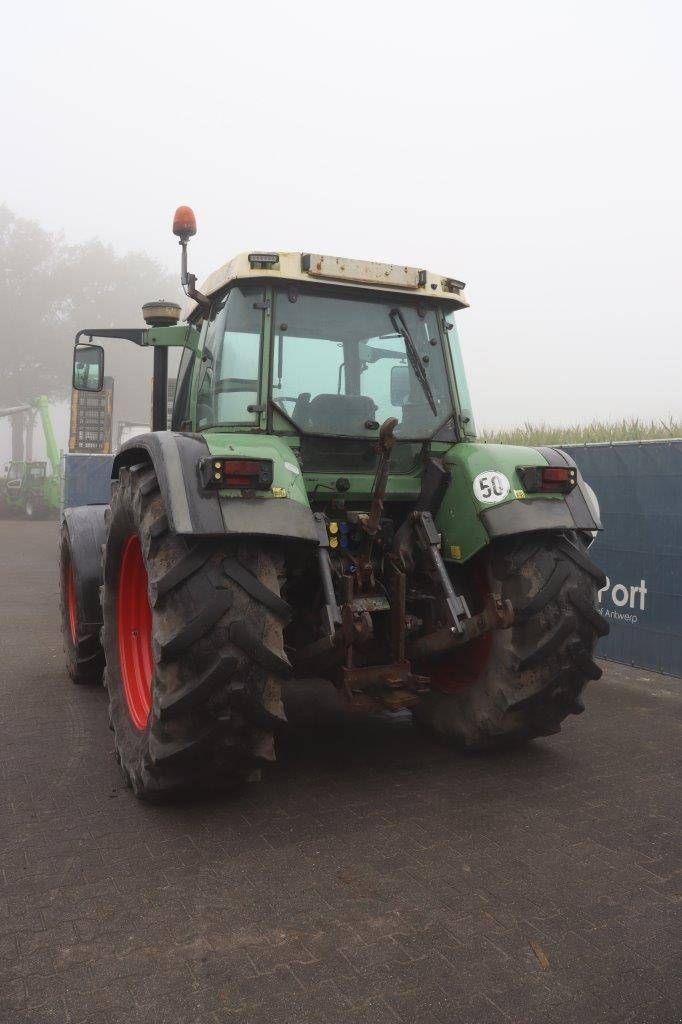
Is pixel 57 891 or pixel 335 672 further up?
pixel 335 672

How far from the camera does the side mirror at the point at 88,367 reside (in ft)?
17.5

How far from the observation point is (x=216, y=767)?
3301mm

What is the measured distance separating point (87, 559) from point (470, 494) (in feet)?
9.05

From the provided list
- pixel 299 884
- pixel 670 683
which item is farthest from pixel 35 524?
pixel 299 884

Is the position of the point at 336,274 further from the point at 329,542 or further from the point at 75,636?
the point at 75,636

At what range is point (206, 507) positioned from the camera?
3246mm

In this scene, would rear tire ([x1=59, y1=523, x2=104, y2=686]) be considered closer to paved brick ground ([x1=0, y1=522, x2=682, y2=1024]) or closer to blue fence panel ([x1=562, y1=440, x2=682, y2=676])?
paved brick ground ([x1=0, y1=522, x2=682, y2=1024])

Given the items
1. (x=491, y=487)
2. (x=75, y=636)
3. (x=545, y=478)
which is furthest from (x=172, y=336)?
(x=545, y=478)

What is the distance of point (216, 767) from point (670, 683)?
3985 millimetres

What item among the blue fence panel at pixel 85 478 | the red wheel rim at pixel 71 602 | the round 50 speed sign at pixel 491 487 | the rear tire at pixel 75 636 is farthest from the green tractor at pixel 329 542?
the blue fence panel at pixel 85 478

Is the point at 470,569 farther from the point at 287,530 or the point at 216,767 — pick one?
the point at 216,767

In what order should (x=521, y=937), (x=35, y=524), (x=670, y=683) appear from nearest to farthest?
(x=521, y=937) < (x=670, y=683) < (x=35, y=524)

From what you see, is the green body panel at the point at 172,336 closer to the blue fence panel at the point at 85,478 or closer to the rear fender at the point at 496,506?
the rear fender at the point at 496,506

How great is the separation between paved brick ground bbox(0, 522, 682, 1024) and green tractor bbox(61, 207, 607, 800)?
0.33 metres
